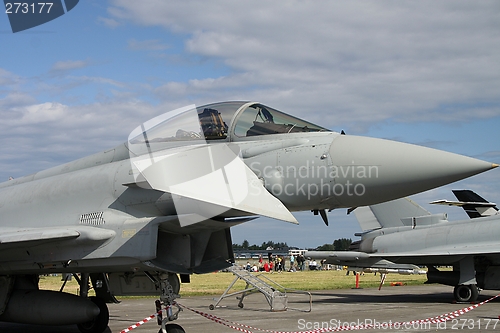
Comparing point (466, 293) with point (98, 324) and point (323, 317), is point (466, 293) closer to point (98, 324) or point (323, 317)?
point (323, 317)

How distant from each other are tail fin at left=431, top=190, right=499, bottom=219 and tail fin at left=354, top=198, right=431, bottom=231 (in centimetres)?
90

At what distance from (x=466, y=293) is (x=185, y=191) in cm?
1254

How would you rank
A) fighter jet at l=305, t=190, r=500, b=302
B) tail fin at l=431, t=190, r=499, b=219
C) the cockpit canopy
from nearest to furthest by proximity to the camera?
the cockpit canopy → fighter jet at l=305, t=190, r=500, b=302 → tail fin at l=431, t=190, r=499, b=219

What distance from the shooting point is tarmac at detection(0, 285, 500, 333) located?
10477mm

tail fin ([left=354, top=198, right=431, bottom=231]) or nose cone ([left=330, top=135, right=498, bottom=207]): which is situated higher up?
nose cone ([left=330, top=135, right=498, bottom=207])

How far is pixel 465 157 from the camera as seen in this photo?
6266 mm

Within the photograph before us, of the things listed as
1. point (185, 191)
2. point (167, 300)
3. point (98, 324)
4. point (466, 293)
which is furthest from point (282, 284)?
point (185, 191)

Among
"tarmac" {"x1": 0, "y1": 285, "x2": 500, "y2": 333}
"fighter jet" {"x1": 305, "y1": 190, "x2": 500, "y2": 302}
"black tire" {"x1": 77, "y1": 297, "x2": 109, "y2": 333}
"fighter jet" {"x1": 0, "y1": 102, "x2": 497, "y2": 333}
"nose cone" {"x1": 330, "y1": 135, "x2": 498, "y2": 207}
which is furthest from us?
"fighter jet" {"x1": 305, "y1": 190, "x2": 500, "y2": 302}

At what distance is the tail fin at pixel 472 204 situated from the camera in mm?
19328

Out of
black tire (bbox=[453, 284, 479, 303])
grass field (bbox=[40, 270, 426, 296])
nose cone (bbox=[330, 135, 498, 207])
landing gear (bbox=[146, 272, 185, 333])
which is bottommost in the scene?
grass field (bbox=[40, 270, 426, 296])

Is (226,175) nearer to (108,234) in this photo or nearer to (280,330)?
(108,234)

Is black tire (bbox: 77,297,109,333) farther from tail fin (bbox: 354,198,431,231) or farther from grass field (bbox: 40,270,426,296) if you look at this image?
tail fin (bbox: 354,198,431,231)

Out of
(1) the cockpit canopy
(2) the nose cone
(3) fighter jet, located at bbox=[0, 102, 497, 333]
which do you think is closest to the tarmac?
(3) fighter jet, located at bbox=[0, 102, 497, 333]

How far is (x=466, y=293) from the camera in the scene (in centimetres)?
1633
